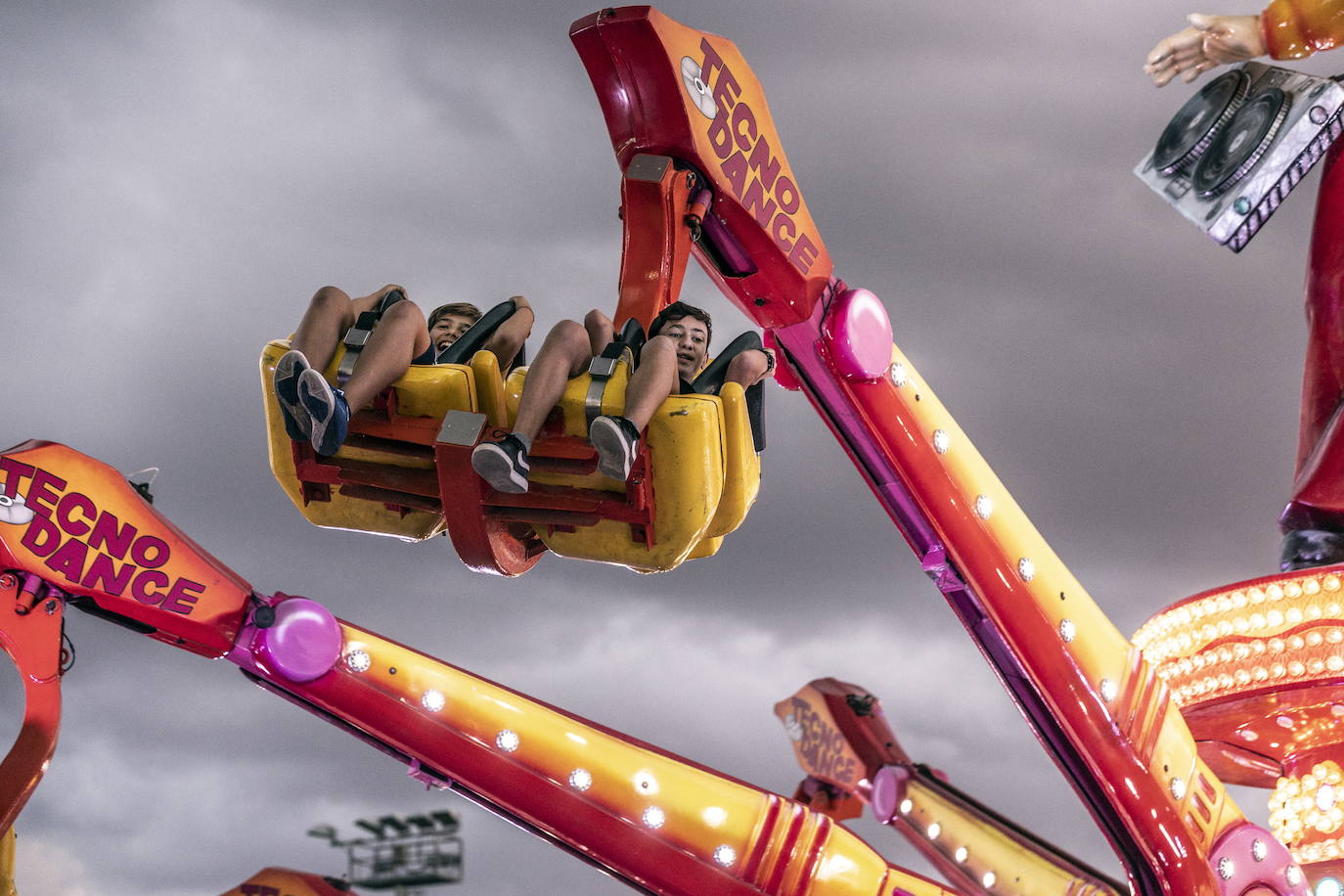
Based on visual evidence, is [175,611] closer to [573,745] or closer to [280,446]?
[280,446]

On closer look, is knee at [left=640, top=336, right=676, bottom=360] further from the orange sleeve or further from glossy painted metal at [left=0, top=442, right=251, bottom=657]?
the orange sleeve

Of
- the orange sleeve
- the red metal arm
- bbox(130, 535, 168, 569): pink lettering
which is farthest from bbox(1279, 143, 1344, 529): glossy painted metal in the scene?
bbox(130, 535, 168, 569): pink lettering

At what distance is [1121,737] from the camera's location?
211 inches

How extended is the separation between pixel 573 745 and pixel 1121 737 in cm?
188

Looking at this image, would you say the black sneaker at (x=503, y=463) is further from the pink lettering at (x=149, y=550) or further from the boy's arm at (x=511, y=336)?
the pink lettering at (x=149, y=550)

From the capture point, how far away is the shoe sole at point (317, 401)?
3.97 metres

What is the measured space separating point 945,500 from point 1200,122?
8.17 feet

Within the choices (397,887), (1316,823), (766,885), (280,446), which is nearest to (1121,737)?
(766,885)

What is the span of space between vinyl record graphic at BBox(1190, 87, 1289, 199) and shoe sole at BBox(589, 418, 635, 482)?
135 inches

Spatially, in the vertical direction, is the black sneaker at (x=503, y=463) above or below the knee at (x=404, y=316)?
below

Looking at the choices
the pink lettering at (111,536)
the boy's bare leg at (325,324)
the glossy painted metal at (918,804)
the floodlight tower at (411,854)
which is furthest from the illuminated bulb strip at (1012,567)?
the floodlight tower at (411,854)

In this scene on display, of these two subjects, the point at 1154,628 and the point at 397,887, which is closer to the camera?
the point at 1154,628

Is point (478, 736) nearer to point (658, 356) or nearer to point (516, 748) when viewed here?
point (516, 748)

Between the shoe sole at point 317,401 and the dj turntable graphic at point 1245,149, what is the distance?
3913 mm
